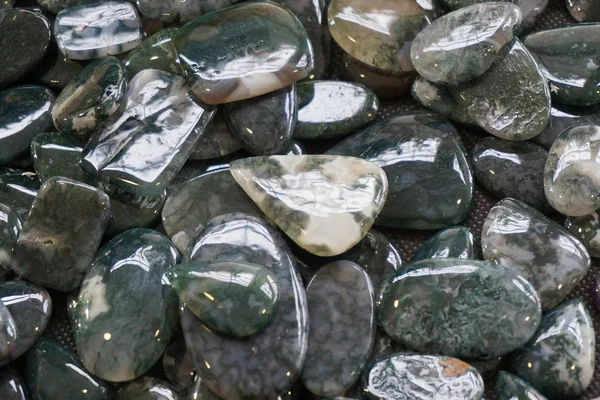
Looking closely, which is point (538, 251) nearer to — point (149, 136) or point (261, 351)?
point (261, 351)

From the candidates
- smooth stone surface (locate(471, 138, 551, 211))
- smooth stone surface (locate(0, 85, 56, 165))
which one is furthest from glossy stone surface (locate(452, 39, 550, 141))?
smooth stone surface (locate(0, 85, 56, 165))

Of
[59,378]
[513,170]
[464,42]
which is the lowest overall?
[59,378]

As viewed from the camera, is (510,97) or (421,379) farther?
(510,97)

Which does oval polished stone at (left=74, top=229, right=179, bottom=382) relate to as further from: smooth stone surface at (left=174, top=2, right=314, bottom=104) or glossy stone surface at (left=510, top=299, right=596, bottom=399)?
glossy stone surface at (left=510, top=299, right=596, bottom=399)

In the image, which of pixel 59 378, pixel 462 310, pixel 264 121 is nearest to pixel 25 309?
pixel 59 378

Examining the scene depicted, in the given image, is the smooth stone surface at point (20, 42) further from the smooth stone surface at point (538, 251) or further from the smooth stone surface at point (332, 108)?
the smooth stone surface at point (538, 251)

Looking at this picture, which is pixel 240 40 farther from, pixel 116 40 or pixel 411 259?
pixel 411 259
